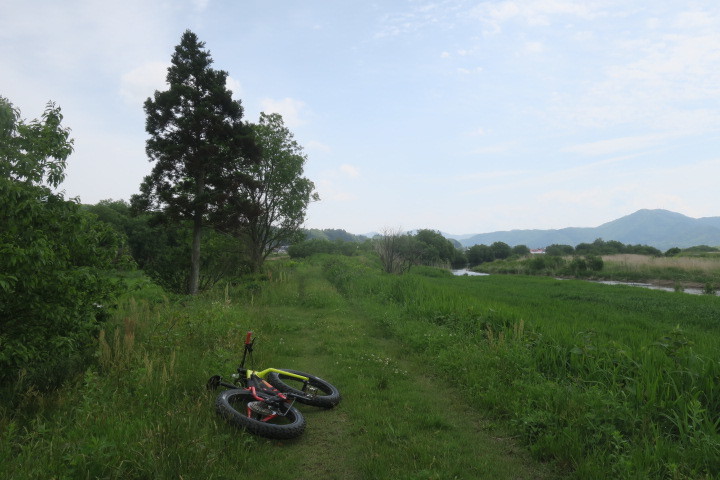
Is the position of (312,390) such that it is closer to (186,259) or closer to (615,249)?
(186,259)

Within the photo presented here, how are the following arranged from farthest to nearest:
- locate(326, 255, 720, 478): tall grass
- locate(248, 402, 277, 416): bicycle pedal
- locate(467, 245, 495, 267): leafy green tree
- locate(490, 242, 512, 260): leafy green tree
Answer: locate(490, 242, 512, 260): leafy green tree, locate(467, 245, 495, 267): leafy green tree, locate(248, 402, 277, 416): bicycle pedal, locate(326, 255, 720, 478): tall grass

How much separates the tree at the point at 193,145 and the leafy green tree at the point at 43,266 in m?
8.24

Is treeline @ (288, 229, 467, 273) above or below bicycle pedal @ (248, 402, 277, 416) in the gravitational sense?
above

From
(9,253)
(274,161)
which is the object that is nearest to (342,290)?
(274,161)

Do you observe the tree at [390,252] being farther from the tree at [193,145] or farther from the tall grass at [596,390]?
the tall grass at [596,390]

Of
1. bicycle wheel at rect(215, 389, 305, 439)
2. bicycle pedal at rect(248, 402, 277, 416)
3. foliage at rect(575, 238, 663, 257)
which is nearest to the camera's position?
bicycle wheel at rect(215, 389, 305, 439)

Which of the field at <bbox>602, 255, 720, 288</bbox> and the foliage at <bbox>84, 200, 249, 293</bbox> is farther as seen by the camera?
the field at <bbox>602, 255, 720, 288</bbox>

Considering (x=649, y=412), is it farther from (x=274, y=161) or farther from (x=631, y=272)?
(x=631, y=272)

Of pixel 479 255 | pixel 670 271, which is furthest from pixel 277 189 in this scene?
pixel 479 255

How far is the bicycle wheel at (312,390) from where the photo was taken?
15.5 ft

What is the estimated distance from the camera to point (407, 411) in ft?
15.1

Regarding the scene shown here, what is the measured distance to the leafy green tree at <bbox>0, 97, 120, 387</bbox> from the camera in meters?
4.48

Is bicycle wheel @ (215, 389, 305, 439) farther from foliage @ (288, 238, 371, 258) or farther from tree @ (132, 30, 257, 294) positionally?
foliage @ (288, 238, 371, 258)

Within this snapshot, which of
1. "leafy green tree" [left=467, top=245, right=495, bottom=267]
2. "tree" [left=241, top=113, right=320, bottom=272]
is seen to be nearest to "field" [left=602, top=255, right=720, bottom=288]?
"tree" [left=241, top=113, right=320, bottom=272]
